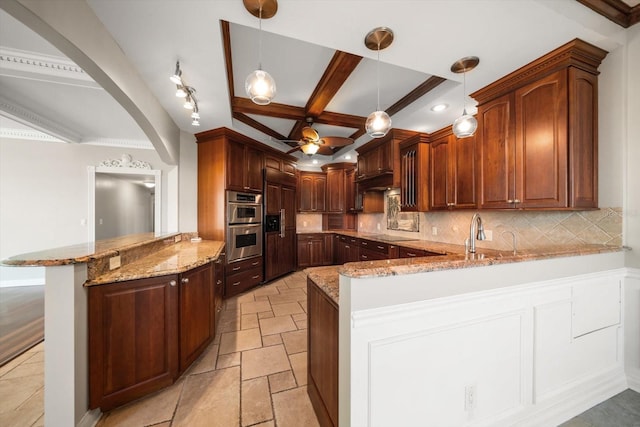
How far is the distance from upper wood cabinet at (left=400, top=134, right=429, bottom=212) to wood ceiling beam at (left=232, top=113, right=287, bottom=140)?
234 centimetres

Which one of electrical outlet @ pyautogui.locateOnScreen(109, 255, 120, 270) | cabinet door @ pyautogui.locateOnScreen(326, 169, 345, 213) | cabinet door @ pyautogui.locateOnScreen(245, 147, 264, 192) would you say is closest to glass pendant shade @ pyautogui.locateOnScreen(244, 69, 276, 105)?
electrical outlet @ pyautogui.locateOnScreen(109, 255, 120, 270)

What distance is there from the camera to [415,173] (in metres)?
3.51

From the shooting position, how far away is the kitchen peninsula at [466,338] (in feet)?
3.43

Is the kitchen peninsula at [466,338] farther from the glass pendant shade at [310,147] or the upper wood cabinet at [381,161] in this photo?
the upper wood cabinet at [381,161]

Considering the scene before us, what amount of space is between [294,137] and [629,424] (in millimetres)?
4782

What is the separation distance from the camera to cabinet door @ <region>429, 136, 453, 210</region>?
3.05 metres

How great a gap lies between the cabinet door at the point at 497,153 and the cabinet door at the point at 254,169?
11.1ft

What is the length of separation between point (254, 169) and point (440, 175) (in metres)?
3.10

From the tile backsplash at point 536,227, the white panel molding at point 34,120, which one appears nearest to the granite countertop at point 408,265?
the tile backsplash at point 536,227

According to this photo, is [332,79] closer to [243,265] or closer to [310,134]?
[310,134]

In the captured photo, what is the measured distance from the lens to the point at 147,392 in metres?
1.66

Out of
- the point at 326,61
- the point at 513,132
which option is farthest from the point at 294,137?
the point at 513,132

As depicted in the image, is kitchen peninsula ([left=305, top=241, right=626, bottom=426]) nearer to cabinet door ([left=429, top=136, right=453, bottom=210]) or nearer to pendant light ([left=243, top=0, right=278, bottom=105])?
pendant light ([left=243, top=0, right=278, bottom=105])

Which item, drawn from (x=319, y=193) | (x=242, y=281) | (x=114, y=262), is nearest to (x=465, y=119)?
(x=114, y=262)
